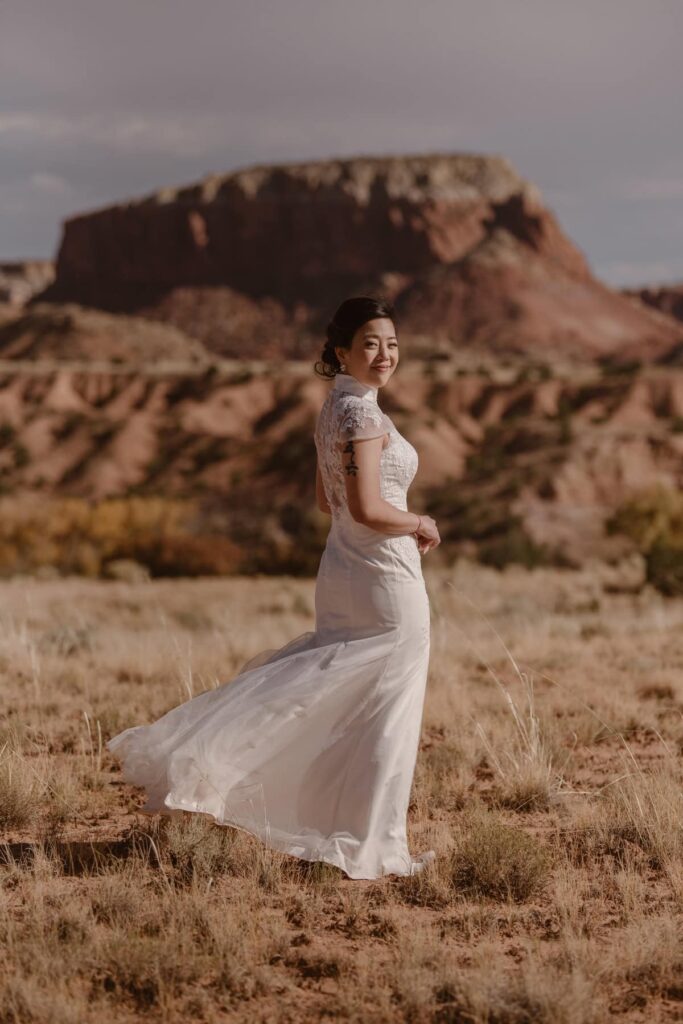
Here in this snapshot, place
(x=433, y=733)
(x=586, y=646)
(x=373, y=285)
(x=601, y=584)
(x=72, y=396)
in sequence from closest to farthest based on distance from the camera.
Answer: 1. (x=433, y=733)
2. (x=586, y=646)
3. (x=601, y=584)
4. (x=72, y=396)
5. (x=373, y=285)

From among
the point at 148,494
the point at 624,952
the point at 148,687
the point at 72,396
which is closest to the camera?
the point at 624,952

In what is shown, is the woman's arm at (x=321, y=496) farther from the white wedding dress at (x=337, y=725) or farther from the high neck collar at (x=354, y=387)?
the high neck collar at (x=354, y=387)

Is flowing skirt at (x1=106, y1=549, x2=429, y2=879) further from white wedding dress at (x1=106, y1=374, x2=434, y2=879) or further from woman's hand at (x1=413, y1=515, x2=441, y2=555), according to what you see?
woman's hand at (x1=413, y1=515, x2=441, y2=555)

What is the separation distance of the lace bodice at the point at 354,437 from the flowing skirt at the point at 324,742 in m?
0.30

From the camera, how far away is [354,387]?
12.2 feet

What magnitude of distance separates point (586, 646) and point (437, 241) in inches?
3742

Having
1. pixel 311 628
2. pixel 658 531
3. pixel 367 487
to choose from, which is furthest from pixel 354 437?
pixel 658 531

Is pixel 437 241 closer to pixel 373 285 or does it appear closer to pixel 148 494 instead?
pixel 373 285

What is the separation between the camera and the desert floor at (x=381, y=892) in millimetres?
2809

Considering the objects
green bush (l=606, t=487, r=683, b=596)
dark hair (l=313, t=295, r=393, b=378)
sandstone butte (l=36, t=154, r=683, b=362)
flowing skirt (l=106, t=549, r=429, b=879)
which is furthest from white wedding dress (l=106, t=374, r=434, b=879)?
sandstone butte (l=36, t=154, r=683, b=362)

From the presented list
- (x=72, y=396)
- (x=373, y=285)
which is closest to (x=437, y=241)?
(x=373, y=285)

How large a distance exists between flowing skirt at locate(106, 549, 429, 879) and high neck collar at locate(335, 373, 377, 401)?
0.64 m

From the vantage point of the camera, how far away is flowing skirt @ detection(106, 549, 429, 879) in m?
3.53

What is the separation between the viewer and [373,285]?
93.4m
